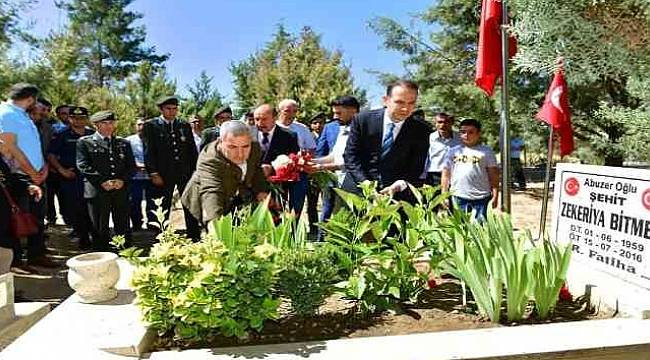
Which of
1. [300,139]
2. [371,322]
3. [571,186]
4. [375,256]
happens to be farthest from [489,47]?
[371,322]

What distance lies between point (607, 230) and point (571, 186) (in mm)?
353

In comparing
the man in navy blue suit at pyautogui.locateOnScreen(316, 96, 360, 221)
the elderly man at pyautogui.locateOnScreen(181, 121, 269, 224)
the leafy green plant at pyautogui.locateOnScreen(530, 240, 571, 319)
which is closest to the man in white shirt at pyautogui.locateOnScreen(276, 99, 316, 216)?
the man in navy blue suit at pyautogui.locateOnScreen(316, 96, 360, 221)

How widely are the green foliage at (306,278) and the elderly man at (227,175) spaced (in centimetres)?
90

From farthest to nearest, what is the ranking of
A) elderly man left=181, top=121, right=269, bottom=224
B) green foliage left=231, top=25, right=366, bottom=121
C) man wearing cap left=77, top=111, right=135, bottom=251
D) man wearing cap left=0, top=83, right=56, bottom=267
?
green foliage left=231, top=25, right=366, bottom=121 < man wearing cap left=77, top=111, right=135, bottom=251 < man wearing cap left=0, top=83, right=56, bottom=267 < elderly man left=181, top=121, right=269, bottom=224

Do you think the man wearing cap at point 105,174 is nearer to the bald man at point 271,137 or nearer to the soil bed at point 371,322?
the bald man at point 271,137

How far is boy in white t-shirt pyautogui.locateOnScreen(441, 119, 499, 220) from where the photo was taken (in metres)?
5.05

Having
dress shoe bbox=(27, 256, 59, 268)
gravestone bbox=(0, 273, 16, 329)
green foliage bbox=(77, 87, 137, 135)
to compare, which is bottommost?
dress shoe bbox=(27, 256, 59, 268)

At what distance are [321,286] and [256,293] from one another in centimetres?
38

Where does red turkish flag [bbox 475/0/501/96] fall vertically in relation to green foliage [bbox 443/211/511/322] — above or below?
above

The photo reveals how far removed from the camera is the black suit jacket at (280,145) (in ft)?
17.8

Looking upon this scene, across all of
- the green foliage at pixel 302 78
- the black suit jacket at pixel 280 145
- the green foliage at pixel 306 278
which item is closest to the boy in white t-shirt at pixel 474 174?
the black suit jacket at pixel 280 145

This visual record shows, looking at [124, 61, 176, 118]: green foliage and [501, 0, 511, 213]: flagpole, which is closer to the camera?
[501, 0, 511, 213]: flagpole

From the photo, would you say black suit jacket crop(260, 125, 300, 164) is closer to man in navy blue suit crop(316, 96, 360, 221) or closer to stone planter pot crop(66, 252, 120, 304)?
man in navy blue suit crop(316, 96, 360, 221)

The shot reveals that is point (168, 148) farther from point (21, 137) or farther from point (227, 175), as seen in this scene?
point (227, 175)
